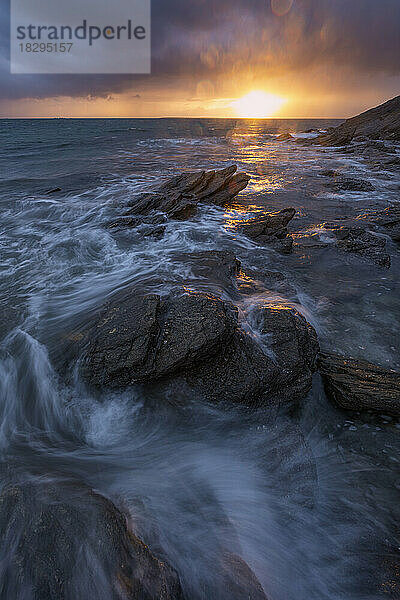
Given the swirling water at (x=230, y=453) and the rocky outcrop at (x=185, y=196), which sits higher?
the rocky outcrop at (x=185, y=196)

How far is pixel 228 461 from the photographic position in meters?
3.72

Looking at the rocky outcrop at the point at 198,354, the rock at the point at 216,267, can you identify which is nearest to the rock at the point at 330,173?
the rock at the point at 216,267

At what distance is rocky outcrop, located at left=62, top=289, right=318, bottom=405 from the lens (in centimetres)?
419

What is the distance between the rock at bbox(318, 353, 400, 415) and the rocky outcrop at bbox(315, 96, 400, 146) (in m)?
48.1

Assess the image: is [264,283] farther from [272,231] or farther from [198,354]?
[272,231]

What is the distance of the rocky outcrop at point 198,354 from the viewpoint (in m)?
4.19

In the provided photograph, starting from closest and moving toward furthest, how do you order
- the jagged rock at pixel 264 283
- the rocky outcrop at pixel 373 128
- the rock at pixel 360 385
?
1. the rock at pixel 360 385
2. the jagged rock at pixel 264 283
3. the rocky outcrop at pixel 373 128

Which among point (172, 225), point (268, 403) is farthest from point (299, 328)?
point (172, 225)

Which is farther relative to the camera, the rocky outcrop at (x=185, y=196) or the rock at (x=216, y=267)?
the rocky outcrop at (x=185, y=196)

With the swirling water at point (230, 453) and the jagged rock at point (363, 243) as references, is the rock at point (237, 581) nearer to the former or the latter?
the swirling water at point (230, 453)

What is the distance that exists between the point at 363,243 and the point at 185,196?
27.3 ft

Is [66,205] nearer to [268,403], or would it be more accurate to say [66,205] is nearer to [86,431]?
[86,431]

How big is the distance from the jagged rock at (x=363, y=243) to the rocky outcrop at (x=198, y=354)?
A: 16.8 feet

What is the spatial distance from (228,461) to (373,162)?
30.4m
